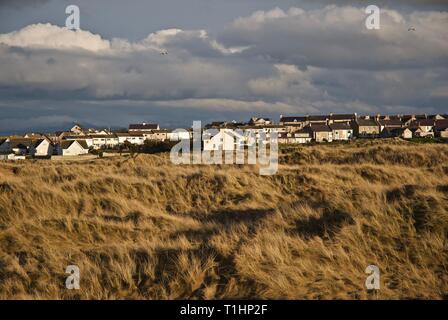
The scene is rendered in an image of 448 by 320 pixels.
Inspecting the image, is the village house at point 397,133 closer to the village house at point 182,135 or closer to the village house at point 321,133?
the village house at point 321,133

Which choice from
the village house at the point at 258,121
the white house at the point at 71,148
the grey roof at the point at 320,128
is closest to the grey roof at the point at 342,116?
the village house at the point at 258,121

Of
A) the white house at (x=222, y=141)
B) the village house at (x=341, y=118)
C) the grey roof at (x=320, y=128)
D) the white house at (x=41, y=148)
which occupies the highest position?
the village house at (x=341, y=118)

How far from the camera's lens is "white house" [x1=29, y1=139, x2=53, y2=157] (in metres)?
104

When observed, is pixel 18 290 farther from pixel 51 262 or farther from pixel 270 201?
pixel 270 201

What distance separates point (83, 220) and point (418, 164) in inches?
1062

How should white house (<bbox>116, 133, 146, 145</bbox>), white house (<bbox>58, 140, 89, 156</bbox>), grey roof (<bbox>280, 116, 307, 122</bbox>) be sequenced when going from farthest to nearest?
1. grey roof (<bbox>280, 116, 307, 122</bbox>)
2. white house (<bbox>116, 133, 146, 145</bbox>)
3. white house (<bbox>58, 140, 89, 156</bbox>)

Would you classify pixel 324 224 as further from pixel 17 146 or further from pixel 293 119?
pixel 293 119

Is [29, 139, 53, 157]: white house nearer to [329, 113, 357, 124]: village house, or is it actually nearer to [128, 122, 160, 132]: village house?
[128, 122, 160, 132]: village house

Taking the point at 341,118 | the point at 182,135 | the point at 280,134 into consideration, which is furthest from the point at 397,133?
the point at 182,135

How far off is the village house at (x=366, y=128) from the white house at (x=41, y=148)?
7740 centimetres

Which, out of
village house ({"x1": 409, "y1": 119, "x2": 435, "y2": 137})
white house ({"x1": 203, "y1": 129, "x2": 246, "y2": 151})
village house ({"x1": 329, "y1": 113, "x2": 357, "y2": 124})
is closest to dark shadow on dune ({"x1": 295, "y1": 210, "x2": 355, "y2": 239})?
white house ({"x1": 203, "y1": 129, "x2": 246, "y2": 151})

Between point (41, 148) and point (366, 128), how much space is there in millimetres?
A: 83178

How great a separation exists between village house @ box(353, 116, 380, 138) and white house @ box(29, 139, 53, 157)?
7740 cm

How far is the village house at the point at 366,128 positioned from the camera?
408ft
